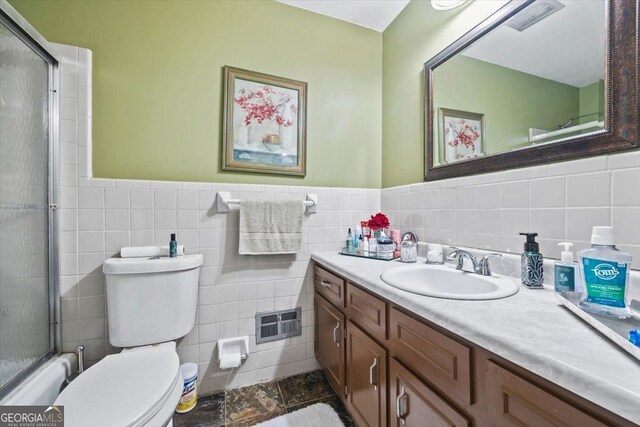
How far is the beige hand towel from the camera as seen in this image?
1454mm

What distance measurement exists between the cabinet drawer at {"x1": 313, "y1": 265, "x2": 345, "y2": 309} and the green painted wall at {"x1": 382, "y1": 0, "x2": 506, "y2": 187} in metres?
0.77

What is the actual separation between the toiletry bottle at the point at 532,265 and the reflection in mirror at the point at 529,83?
377 mm

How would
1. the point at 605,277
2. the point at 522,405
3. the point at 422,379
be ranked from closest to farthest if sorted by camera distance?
the point at 522,405, the point at 605,277, the point at 422,379

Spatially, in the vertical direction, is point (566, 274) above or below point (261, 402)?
above

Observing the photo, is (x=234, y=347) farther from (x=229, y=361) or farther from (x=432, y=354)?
(x=432, y=354)

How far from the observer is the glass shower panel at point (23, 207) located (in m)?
1.00

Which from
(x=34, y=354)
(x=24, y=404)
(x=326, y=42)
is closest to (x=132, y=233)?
(x=34, y=354)

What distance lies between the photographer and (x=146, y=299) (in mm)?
1194

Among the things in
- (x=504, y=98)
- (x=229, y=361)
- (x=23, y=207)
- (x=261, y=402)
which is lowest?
(x=261, y=402)

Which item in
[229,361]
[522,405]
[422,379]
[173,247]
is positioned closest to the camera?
[522,405]

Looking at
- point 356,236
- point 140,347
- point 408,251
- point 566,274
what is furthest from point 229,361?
point 566,274

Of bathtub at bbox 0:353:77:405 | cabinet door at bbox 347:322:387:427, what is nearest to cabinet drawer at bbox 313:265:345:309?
cabinet door at bbox 347:322:387:427

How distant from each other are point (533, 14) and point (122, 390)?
6.57 ft

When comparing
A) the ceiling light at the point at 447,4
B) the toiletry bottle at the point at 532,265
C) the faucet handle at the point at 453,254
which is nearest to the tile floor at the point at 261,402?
the faucet handle at the point at 453,254
